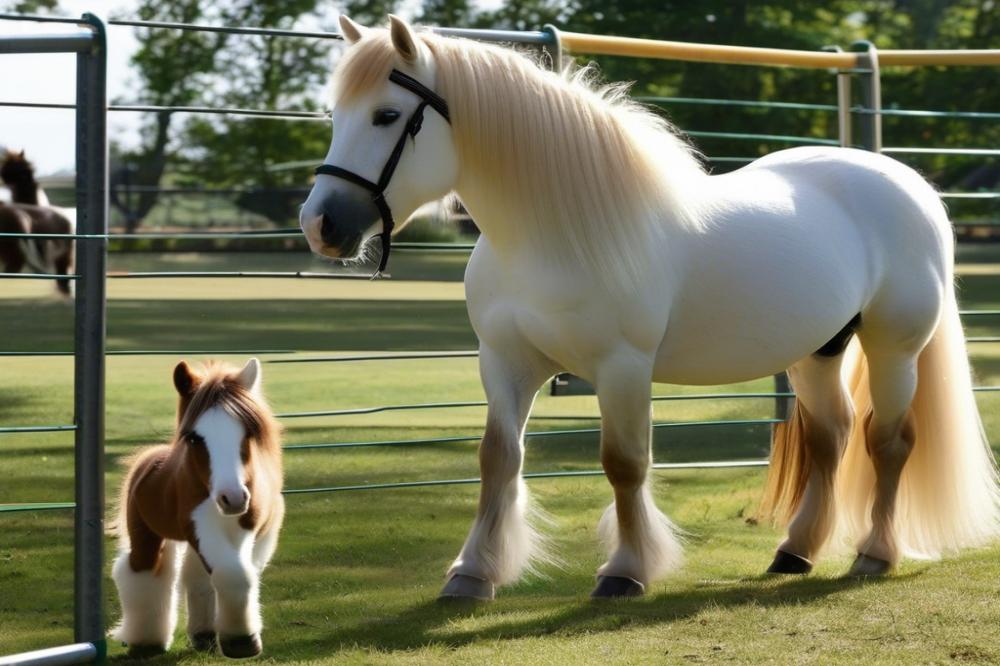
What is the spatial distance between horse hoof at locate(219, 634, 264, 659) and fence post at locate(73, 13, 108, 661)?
380 mm

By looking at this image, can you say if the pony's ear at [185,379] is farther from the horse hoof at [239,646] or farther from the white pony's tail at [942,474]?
the white pony's tail at [942,474]

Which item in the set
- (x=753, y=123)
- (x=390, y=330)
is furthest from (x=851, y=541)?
(x=753, y=123)

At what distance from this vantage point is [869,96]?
19.0 feet

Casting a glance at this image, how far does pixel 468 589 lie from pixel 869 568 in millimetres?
1303

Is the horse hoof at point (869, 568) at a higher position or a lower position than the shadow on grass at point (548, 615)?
higher

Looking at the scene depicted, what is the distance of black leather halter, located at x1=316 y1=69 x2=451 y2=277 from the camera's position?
3.27 m

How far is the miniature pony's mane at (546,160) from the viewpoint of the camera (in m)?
3.46

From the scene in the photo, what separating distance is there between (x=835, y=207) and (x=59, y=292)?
452 inches

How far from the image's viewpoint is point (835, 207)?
4.13m

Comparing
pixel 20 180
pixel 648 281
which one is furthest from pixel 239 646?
pixel 20 180

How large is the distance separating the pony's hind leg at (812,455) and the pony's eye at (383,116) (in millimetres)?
1748

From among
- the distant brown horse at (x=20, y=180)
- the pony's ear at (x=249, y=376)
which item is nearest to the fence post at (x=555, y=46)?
the pony's ear at (x=249, y=376)

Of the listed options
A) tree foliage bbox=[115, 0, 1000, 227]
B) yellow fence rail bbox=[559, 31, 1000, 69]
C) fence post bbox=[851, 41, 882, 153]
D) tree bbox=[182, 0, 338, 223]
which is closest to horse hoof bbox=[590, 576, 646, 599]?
yellow fence rail bbox=[559, 31, 1000, 69]

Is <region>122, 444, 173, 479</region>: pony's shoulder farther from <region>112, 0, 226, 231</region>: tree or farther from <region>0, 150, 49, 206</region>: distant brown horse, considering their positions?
<region>112, 0, 226, 231</region>: tree
